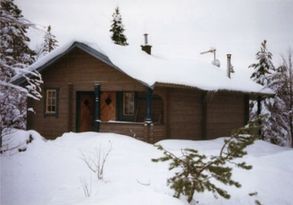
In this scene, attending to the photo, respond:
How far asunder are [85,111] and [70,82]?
69.0 inches

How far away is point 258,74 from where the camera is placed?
118 ft

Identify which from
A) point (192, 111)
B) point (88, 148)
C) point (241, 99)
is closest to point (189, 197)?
point (88, 148)

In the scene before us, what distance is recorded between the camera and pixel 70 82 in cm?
1850

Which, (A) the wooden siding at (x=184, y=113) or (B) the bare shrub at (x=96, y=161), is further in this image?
(A) the wooden siding at (x=184, y=113)

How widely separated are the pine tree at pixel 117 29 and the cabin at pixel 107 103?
885 inches

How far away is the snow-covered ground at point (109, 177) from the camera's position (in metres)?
8.33

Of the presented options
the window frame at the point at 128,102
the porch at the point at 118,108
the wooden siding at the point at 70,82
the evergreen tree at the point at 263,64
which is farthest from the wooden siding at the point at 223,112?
the evergreen tree at the point at 263,64

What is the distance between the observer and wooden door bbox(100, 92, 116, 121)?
62.1ft

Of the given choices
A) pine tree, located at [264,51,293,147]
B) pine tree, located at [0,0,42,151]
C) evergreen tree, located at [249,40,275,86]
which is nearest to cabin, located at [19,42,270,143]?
pine tree, located at [0,0,42,151]

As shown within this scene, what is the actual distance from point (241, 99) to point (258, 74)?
571 inches

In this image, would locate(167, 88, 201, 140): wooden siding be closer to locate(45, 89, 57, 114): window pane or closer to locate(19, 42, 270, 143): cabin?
locate(19, 42, 270, 143): cabin

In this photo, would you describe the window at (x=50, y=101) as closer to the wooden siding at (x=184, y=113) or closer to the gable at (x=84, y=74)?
the gable at (x=84, y=74)

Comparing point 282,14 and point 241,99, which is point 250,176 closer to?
point 282,14

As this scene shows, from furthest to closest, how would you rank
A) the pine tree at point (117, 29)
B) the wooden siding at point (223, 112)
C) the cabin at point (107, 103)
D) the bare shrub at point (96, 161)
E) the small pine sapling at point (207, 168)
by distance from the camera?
the pine tree at point (117, 29) → the wooden siding at point (223, 112) → the cabin at point (107, 103) → the bare shrub at point (96, 161) → the small pine sapling at point (207, 168)
